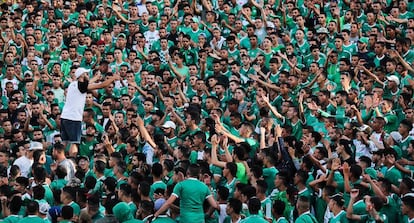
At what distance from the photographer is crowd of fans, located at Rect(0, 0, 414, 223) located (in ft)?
39.2

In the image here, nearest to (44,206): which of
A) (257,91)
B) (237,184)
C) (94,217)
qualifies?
(94,217)

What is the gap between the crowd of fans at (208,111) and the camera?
11.9m

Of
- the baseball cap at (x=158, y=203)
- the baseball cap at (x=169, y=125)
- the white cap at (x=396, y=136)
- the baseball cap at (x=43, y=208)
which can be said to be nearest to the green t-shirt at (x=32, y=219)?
the baseball cap at (x=43, y=208)

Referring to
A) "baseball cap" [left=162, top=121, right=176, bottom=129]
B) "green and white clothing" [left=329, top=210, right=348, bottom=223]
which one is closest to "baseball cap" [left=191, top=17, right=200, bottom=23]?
"baseball cap" [left=162, top=121, right=176, bottom=129]

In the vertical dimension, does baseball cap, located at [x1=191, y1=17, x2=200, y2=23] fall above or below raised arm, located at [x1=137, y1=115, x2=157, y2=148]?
below

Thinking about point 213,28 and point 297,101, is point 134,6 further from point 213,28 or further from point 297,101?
Result: point 297,101

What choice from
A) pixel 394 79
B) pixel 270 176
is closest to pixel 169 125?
pixel 270 176

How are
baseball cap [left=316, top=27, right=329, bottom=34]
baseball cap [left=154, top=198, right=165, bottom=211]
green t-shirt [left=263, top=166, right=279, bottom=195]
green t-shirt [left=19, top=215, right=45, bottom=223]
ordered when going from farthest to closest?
baseball cap [left=316, top=27, right=329, bottom=34], green t-shirt [left=263, top=166, right=279, bottom=195], baseball cap [left=154, top=198, right=165, bottom=211], green t-shirt [left=19, top=215, right=45, bottom=223]

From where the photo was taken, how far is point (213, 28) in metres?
19.4

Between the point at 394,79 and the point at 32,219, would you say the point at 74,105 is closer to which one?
the point at 32,219

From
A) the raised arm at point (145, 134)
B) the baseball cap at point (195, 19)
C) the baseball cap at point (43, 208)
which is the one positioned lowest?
the baseball cap at point (195, 19)

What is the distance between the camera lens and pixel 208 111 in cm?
1600

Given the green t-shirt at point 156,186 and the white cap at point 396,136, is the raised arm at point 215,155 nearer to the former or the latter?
the green t-shirt at point 156,186

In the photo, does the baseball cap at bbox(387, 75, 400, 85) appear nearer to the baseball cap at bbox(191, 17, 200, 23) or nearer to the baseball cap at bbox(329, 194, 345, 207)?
the baseball cap at bbox(329, 194, 345, 207)
